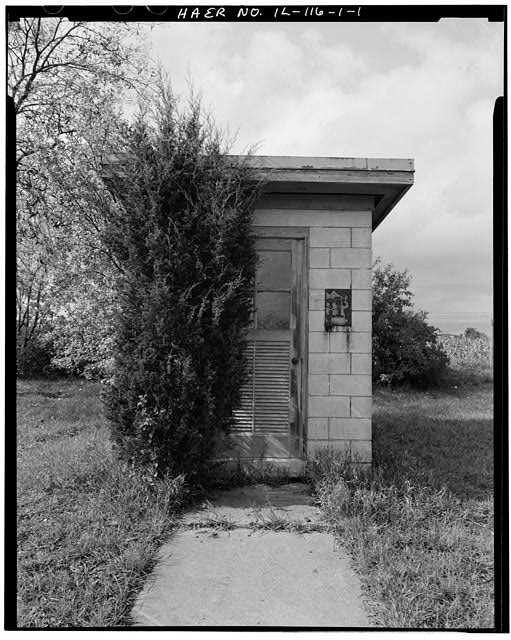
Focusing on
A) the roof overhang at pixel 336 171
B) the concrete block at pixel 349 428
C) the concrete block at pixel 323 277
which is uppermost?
the roof overhang at pixel 336 171

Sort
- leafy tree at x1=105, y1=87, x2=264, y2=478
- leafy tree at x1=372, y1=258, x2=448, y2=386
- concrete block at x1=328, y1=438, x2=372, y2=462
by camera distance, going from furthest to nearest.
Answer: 1. leafy tree at x1=372, y1=258, x2=448, y2=386
2. concrete block at x1=328, y1=438, x2=372, y2=462
3. leafy tree at x1=105, y1=87, x2=264, y2=478

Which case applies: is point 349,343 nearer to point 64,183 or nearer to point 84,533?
point 84,533

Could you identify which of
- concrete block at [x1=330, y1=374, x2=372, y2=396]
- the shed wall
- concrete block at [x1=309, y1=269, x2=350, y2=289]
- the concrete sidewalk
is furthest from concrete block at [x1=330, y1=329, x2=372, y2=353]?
the concrete sidewalk

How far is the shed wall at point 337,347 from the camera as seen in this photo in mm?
4453

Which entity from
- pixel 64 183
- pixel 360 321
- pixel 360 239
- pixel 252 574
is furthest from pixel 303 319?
pixel 64 183

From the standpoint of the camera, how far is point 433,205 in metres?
3.03

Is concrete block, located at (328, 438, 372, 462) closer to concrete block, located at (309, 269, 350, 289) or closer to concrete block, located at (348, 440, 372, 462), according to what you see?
concrete block, located at (348, 440, 372, 462)

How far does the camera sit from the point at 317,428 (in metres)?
4.45

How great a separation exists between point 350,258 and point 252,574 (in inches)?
103

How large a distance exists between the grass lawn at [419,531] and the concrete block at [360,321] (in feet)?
3.59

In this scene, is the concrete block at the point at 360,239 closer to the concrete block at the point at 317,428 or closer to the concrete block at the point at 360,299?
the concrete block at the point at 360,299

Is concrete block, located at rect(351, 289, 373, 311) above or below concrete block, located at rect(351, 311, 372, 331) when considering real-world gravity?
above

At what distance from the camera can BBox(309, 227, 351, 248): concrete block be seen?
177 inches

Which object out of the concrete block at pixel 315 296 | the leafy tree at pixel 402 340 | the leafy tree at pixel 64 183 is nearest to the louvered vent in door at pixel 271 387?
the concrete block at pixel 315 296
